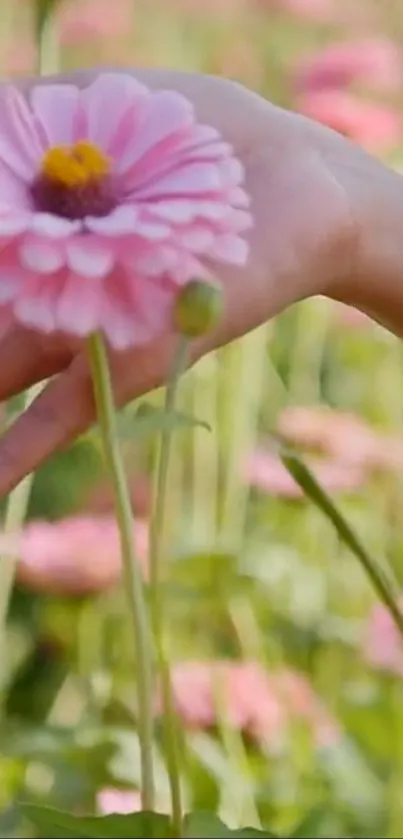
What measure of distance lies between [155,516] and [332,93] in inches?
19.8

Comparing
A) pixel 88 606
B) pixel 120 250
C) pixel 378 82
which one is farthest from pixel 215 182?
pixel 378 82

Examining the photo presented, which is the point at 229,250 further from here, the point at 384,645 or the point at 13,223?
the point at 384,645

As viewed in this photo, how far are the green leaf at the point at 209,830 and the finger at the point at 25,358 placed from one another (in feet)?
0.37

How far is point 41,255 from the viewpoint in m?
0.18

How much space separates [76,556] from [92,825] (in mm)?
340

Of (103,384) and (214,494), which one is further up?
(103,384)

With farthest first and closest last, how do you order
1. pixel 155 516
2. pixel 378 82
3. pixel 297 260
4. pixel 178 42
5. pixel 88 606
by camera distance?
pixel 178 42
pixel 378 82
pixel 88 606
pixel 297 260
pixel 155 516

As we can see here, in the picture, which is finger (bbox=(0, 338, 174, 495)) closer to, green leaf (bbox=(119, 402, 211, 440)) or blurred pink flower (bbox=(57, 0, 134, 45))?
green leaf (bbox=(119, 402, 211, 440))

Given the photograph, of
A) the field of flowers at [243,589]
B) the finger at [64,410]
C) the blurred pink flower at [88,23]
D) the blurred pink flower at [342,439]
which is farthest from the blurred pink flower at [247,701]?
the blurred pink flower at [88,23]

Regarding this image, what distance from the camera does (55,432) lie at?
251mm

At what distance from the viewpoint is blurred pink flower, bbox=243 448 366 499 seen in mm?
573

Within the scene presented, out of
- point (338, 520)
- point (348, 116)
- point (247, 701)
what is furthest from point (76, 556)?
point (338, 520)

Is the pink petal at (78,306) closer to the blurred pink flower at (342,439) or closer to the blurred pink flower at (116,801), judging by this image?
the blurred pink flower at (116,801)

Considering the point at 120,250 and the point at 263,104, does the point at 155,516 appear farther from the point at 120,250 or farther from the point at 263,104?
the point at 263,104
